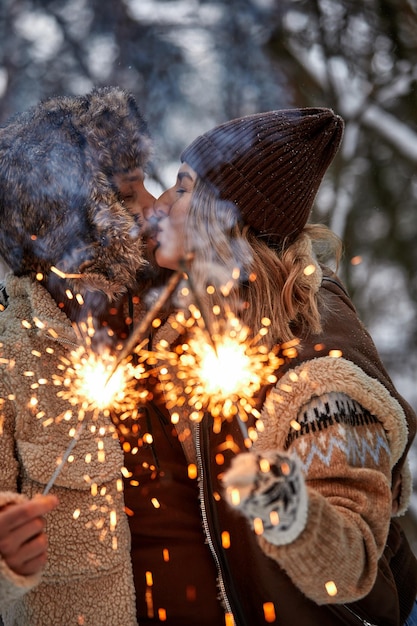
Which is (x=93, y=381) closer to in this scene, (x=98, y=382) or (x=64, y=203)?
(x=98, y=382)

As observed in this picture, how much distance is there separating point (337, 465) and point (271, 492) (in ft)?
0.86

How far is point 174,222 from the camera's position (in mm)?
1715

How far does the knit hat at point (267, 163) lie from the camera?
1.63 m

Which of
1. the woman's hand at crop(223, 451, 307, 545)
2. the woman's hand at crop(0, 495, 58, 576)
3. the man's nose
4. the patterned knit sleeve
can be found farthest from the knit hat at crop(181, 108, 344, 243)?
the woman's hand at crop(0, 495, 58, 576)

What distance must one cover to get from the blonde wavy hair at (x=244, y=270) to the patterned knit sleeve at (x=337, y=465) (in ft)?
0.64

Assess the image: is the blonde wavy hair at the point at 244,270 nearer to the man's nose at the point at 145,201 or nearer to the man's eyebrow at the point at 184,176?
the man's eyebrow at the point at 184,176

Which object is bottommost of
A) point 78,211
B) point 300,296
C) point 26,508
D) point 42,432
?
point 26,508

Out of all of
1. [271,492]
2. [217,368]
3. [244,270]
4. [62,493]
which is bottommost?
[271,492]

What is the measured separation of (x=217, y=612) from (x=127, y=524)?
30 cm

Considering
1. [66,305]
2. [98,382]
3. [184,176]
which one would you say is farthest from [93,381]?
[184,176]

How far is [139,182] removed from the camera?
1836 millimetres

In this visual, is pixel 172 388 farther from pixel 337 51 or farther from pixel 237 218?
pixel 337 51

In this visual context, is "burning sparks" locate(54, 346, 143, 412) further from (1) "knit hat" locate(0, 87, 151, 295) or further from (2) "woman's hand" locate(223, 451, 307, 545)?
(2) "woman's hand" locate(223, 451, 307, 545)

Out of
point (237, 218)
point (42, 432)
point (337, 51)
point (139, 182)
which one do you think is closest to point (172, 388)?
point (42, 432)
